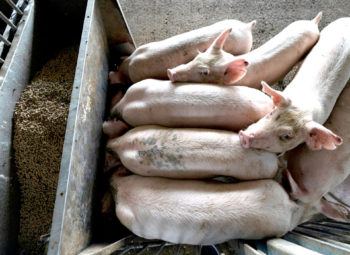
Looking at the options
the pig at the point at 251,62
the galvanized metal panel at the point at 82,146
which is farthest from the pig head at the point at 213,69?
the galvanized metal panel at the point at 82,146

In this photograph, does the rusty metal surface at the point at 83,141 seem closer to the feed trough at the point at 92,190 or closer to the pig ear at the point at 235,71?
the feed trough at the point at 92,190

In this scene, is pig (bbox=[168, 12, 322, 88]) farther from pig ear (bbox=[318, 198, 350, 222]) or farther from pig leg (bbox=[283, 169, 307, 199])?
pig ear (bbox=[318, 198, 350, 222])

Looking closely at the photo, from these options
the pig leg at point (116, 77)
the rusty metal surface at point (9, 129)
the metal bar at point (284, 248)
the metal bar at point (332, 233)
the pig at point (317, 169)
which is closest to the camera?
the metal bar at point (284, 248)

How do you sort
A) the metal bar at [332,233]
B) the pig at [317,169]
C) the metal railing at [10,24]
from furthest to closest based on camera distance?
the metal railing at [10,24] < the pig at [317,169] < the metal bar at [332,233]

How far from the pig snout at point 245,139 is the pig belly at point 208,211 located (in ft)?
0.42

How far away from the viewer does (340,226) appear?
1.36m

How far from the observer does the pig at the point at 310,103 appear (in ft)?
3.79

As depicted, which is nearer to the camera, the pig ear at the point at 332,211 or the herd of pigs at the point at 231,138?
the herd of pigs at the point at 231,138

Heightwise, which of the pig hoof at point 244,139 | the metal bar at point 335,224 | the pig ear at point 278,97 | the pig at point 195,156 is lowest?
the metal bar at point 335,224

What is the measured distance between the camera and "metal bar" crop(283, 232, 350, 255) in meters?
0.97

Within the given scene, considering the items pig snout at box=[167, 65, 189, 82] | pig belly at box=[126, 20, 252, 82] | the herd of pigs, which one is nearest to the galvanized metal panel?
the herd of pigs

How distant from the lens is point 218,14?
218cm

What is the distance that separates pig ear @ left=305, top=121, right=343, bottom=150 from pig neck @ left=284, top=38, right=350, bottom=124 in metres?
0.09

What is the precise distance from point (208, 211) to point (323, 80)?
62cm
